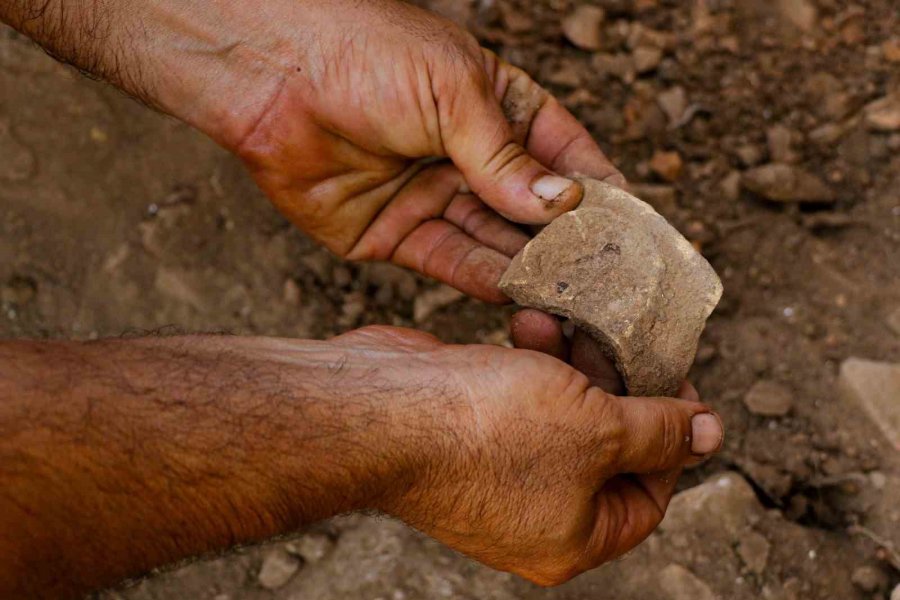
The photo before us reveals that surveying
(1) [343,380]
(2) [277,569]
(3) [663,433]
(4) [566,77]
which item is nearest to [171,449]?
(1) [343,380]

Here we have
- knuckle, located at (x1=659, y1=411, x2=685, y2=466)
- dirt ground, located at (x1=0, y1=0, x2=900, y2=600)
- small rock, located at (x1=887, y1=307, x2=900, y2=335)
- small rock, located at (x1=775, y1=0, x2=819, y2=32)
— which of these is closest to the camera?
knuckle, located at (x1=659, y1=411, x2=685, y2=466)

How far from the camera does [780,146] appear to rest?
296 cm

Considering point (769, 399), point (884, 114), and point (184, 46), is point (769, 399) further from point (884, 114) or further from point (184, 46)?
point (184, 46)

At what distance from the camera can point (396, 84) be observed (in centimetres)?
228

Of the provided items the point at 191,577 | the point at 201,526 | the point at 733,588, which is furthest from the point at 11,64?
the point at 733,588

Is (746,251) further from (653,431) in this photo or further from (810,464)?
(653,431)

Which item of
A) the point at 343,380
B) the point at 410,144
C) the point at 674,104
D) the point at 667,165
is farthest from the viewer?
the point at 674,104

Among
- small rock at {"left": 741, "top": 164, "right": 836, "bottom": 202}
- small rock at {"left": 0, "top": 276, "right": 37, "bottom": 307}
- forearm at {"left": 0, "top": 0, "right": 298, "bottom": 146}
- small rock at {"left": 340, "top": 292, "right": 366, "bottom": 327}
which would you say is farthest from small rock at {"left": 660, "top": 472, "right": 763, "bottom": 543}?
small rock at {"left": 0, "top": 276, "right": 37, "bottom": 307}

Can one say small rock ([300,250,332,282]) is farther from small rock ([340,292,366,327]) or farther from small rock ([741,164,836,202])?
small rock ([741,164,836,202])

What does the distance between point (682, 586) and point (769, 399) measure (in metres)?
0.64

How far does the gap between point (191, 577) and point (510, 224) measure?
4.37 ft

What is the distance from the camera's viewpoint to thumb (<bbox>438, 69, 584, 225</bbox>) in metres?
2.21

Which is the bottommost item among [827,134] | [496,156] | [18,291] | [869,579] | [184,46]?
[869,579]

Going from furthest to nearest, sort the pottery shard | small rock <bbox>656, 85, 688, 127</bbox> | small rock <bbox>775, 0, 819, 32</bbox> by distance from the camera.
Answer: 1. small rock <bbox>775, 0, 819, 32</bbox>
2. small rock <bbox>656, 85, 688, 127</bbox>
3. the pottery shard
